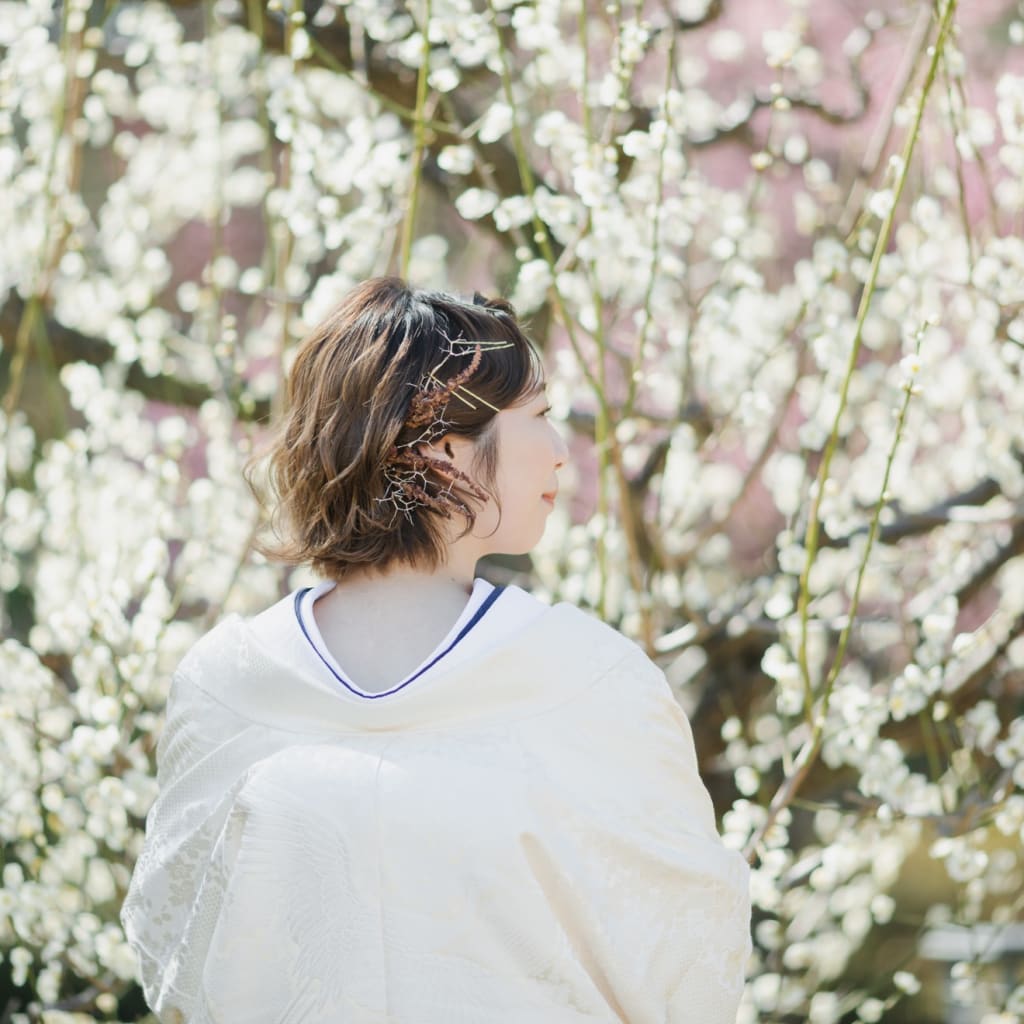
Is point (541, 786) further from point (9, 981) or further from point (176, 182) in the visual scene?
point (176, 182)

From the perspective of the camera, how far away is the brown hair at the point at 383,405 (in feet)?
3.90

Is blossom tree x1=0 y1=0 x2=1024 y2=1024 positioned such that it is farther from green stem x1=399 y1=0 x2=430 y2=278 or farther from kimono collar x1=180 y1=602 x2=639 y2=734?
kimono collar x1=180 y1=602 x2=639 y2=734

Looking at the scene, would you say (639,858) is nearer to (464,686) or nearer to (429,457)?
(464,686)

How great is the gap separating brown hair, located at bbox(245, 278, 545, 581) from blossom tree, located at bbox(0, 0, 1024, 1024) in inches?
18.7

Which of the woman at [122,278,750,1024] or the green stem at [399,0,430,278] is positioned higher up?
the green stem at [399,0,430,278]

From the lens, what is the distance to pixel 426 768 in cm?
107

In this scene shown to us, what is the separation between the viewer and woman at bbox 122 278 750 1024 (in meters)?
1.07

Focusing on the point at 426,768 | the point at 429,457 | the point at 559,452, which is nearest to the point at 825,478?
the point at 559,452

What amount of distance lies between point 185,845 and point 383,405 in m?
0.42

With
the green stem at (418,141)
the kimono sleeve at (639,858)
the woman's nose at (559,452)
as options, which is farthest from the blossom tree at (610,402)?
the kimono sleeve at (639,858)

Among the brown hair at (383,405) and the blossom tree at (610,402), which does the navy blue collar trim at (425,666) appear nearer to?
the brown hair at (383,405)

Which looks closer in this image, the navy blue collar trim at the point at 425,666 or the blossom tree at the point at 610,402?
the navy blue collar trim at the point at 425,666

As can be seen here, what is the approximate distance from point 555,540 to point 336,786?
5.56ft

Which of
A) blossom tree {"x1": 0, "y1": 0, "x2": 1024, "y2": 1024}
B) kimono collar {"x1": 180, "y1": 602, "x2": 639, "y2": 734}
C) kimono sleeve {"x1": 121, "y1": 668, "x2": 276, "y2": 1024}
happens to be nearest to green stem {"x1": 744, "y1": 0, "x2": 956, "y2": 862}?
blossom tree {"x1": 0, "y1": 0, "x2": 1024, "y2": 1024}
